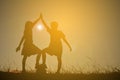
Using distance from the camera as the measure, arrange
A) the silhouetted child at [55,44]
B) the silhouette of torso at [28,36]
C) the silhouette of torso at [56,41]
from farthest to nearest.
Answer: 1. the silhouette of torso at [28,36]
2. the silhouette of torso at [56,41]
3. the silhouetted child at [55,44]

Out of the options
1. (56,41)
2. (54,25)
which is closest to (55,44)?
(56,41)

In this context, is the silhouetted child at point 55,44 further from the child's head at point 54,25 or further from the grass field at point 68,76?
the grass field at point 68,76

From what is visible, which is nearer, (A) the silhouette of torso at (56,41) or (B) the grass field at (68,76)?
(B) the grass field at (68,76)

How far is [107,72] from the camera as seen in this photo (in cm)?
1309

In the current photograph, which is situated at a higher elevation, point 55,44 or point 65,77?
point 55,44

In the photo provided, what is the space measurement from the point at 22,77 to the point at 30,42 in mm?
3577

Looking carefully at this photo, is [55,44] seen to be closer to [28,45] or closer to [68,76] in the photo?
[28,45]

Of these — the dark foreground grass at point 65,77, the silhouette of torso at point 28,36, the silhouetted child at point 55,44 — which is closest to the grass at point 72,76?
the dark foreground grass at point 65,77

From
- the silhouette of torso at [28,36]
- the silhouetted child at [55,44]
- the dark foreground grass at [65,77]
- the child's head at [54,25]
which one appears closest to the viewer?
the dark foreground grass at [65,77]

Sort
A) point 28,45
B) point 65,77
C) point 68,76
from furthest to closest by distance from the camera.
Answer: point 28,45 → point 68,76 → point 65,77

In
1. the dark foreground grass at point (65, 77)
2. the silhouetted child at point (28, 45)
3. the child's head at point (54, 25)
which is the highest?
the child's head at point (54, 25)

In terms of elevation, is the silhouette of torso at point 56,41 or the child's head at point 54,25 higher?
the child's head at point 54,25

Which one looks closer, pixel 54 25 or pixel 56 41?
pixel 54 25

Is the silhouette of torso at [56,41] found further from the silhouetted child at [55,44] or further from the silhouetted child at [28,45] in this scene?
the silhouetted child at [28,45]
